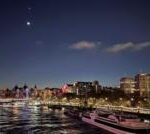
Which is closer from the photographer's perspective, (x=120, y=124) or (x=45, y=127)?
(x=120, y=124)

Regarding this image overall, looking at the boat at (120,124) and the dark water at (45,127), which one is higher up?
the boat at (120,124)

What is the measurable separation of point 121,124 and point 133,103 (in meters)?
85.3

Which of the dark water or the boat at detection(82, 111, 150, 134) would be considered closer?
the boat at detection(82, 111, 150, 134)

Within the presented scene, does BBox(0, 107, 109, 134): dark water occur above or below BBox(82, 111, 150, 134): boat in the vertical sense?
below

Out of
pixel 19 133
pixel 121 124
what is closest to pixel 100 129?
pixel 121 124

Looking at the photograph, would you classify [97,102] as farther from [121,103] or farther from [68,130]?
[68,130]

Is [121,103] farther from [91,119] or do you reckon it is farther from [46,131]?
[46,131]

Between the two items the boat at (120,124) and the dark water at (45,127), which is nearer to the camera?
the boat at (120,124)

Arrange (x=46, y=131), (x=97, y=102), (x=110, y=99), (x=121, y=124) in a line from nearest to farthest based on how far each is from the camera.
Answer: (x=121, y=124), (x=46, y=131), (x=110, y=99), (x=97, y=102)

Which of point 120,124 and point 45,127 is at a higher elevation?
point 120,124

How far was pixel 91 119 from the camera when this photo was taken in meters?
96.9

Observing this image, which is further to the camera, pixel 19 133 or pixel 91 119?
pixel 91 119

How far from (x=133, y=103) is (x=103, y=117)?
68.6 meters

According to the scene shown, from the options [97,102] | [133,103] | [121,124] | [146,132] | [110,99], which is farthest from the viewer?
[97,102]
